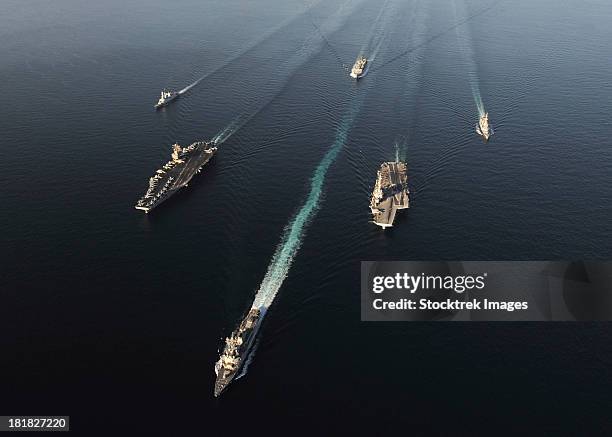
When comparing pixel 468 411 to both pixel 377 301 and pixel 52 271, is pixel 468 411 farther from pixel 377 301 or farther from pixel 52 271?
pixel 52 271

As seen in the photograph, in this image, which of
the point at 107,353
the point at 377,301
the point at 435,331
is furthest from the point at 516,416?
→ the point at 107,353

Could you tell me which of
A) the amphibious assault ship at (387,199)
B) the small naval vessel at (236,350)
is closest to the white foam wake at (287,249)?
the small naval vessel at (236,350)

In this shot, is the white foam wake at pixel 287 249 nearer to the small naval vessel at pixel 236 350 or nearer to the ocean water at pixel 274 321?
the ocean water at pixel 274 321

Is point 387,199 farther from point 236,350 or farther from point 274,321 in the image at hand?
point 236,350

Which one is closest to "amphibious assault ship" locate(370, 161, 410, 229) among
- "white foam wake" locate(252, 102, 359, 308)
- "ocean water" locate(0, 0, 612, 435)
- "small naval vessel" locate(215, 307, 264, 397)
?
"ocean water" locate(0, 0, 612, 435)

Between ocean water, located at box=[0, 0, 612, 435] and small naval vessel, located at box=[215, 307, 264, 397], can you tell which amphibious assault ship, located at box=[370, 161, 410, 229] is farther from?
small naval vessel, located at box=[215, 307, 264, 397]
